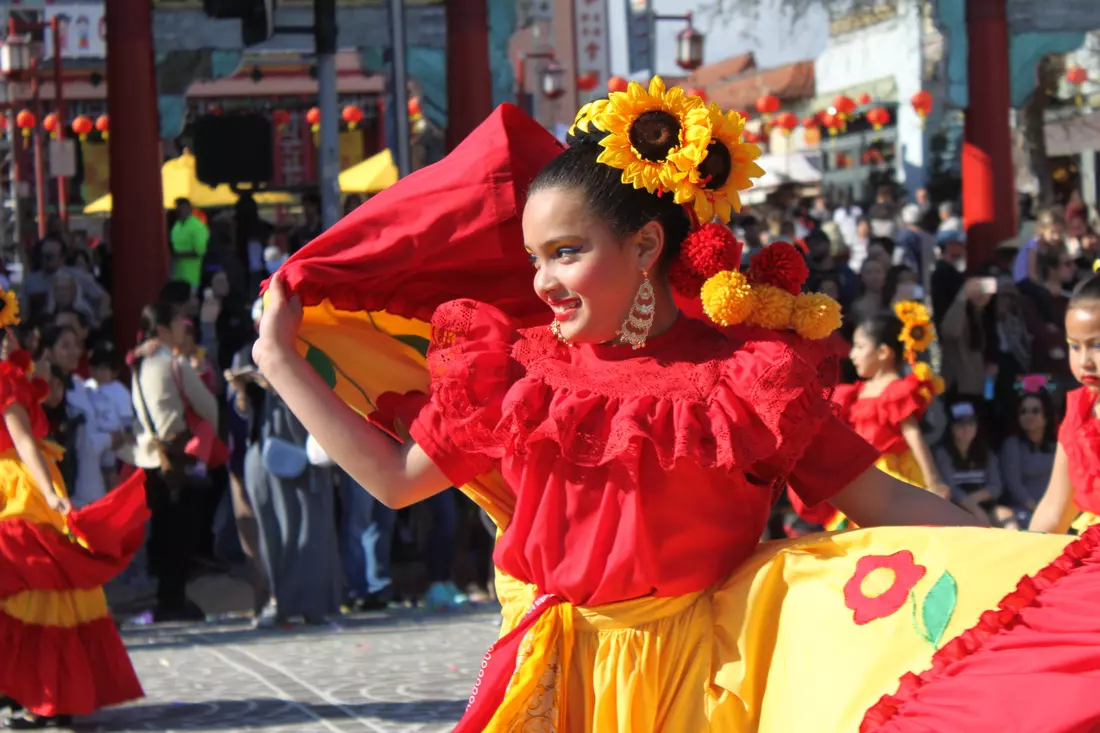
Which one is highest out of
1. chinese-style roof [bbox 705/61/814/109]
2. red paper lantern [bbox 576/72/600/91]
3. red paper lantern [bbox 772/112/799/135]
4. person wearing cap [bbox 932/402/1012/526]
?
chinese-style roof [bbox 705/61/814/109]

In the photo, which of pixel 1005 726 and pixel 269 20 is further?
pixel 269 20

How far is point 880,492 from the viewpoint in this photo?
130 inches

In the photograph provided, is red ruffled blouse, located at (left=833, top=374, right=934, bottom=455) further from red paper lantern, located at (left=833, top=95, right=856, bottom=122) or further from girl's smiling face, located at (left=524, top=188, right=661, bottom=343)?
red paper lantern, located at (left=833, top=95, right=856, bottom=122)

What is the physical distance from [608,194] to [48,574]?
184 inches

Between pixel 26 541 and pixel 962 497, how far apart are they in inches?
223

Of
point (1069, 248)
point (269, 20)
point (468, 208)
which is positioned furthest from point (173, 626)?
point (1069, 248)

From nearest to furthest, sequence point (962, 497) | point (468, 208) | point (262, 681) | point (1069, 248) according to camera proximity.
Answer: point (468, 208), point (262, 681), point (962, 497), point (1069, 248)

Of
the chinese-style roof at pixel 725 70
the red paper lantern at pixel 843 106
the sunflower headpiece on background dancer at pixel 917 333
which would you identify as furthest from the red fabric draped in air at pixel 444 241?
the chinese-style roof at pixel 725 70

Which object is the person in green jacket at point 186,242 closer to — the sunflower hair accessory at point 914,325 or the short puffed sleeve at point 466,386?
the sunflower hair accessory at point 914,325

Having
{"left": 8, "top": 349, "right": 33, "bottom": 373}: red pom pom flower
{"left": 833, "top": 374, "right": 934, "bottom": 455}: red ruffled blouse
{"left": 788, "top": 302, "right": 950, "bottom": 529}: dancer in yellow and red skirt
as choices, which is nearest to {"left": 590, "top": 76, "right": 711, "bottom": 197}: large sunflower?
{"left": 8, "top": 349, "right": 33, "bottom": 373}: red pom pom flower

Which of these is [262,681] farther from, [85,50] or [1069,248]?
[85,50]

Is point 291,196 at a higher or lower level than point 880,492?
higher

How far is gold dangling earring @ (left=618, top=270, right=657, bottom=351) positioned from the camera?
3367mm

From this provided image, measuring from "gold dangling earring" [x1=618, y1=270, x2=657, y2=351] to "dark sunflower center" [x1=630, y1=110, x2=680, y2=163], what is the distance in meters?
0.23
